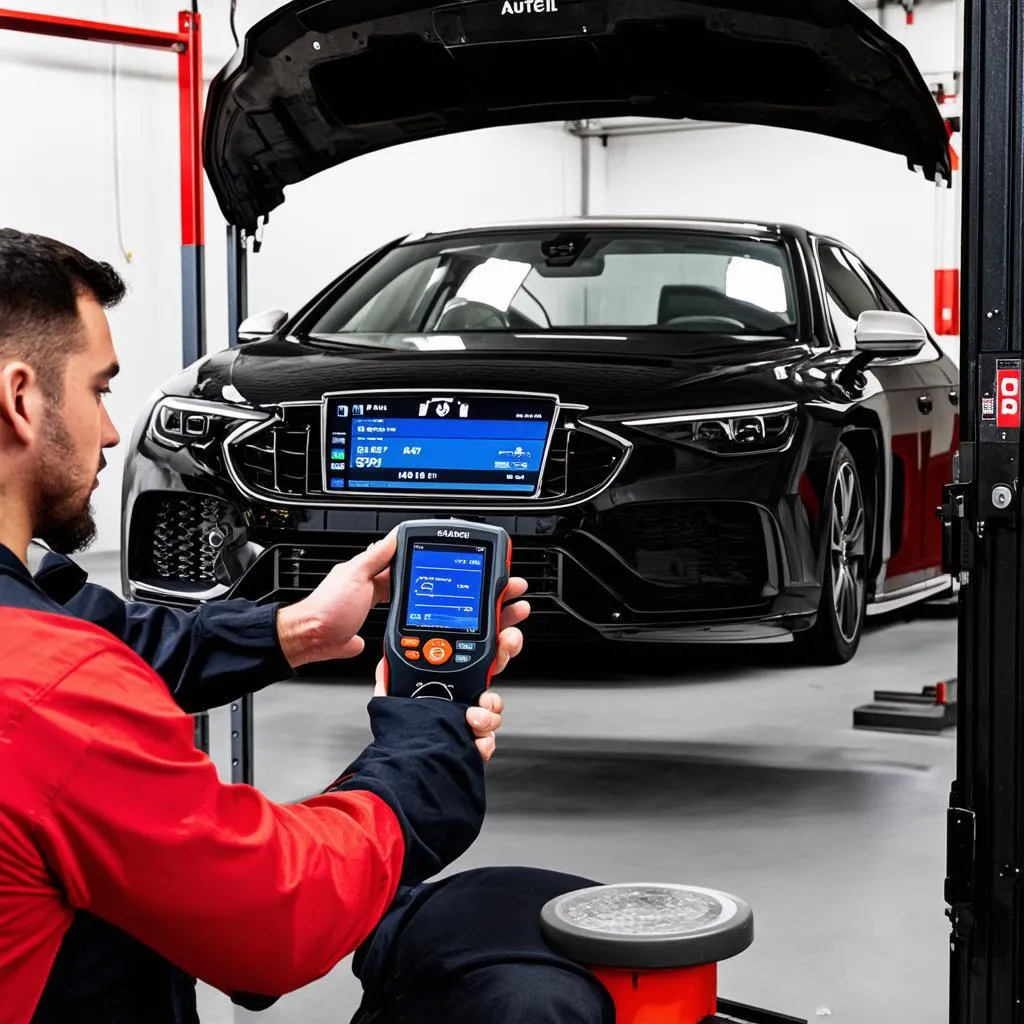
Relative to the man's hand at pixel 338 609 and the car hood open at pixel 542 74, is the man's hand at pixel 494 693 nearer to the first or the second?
the man's hand at pixel 338 609

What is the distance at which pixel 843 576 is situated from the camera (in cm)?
412

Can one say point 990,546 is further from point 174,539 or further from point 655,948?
point 174,539

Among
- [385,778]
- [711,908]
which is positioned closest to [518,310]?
[711,908]

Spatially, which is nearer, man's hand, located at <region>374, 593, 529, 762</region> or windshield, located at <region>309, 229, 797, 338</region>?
man's hand, located at <region>374, 593, 529, 762</region>

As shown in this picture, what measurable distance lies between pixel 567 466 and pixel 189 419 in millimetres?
949

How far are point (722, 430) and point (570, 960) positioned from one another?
1.91 metres

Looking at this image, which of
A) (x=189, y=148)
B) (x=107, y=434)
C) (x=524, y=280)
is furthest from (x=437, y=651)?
(x=524, y=280)

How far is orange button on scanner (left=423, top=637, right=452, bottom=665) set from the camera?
60.4 inches

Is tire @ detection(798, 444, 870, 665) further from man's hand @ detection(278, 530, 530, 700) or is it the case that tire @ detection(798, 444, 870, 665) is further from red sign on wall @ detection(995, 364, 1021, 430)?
man's hand @ detection(278, 530, 530, 700)

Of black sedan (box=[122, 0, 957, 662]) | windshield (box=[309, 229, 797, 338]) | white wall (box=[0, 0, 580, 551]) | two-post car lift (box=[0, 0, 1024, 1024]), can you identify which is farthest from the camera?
white wall (box=[0, 0, 580, 551])

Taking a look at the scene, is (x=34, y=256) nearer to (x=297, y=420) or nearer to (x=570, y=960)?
(x=570, y=960)

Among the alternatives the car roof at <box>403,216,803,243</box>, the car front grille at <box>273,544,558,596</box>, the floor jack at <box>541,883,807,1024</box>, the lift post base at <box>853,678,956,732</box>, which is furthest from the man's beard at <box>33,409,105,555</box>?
the lift post base at <box>853,678,956,732</box>

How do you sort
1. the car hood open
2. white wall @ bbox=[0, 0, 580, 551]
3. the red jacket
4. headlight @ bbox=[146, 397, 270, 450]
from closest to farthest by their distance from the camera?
the red jacket < the car hood open < headlight @ bbox=[146, 397, 270, 450] < white wall @ bbox=[0, 0, 580, 551]

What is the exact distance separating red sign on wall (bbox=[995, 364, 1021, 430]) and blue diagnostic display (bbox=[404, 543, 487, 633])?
2.62ft
